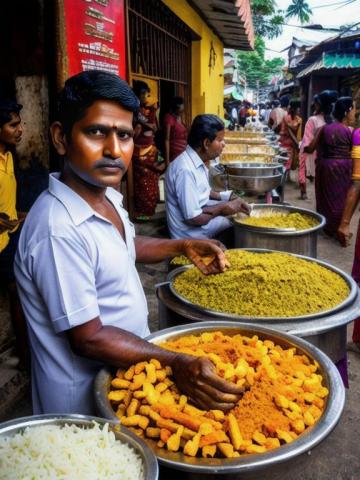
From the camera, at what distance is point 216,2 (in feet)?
24.8

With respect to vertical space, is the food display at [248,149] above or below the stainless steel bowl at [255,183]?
above

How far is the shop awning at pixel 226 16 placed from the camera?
297 inches

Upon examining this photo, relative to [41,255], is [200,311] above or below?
below

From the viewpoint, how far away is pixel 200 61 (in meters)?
8.91

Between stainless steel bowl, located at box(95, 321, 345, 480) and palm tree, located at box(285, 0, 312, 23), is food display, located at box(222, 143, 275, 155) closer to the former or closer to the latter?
stainless steel bowl, located at box(95, 321, 345, 480)

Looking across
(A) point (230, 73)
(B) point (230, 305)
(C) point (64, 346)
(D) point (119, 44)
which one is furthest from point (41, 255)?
(A) point (230, 73)

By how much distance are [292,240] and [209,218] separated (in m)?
0.74

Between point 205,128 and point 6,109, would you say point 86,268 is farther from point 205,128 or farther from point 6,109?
point 205,128

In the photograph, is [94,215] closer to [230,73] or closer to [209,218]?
[209,218]

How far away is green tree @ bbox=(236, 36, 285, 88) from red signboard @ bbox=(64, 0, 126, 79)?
182 ft

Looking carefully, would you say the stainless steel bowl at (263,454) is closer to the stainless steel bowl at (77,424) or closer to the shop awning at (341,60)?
the stainless steel bowl at (77,424)

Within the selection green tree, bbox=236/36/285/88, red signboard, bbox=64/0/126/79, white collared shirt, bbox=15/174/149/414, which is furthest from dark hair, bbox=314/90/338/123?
green tree, bbox=236/36/285/88

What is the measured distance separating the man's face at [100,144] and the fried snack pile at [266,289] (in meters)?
0.87

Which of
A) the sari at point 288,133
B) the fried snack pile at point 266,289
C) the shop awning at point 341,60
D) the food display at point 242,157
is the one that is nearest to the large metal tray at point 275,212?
the fried snack pile at point 266,289
